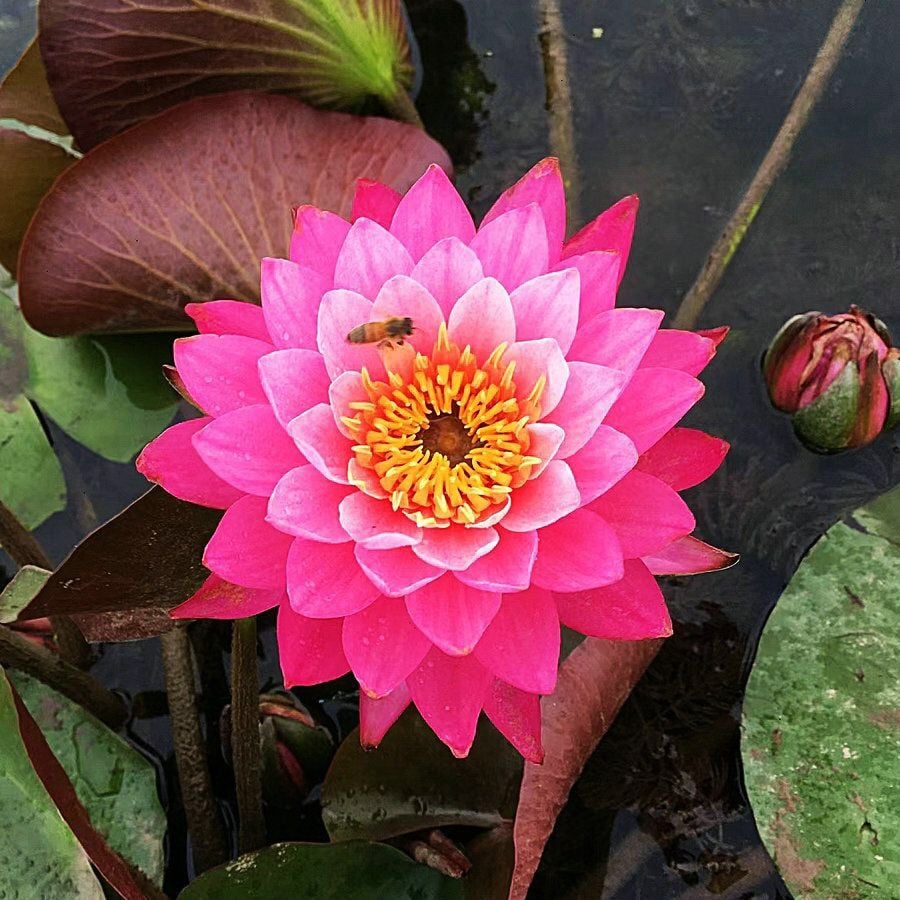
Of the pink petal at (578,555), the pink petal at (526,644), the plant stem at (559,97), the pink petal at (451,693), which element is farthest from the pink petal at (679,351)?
the plant stem at (559,97)

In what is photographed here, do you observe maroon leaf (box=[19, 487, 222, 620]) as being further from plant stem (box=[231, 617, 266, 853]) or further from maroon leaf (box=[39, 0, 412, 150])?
maroon leaf (box=[39, 0, 412, 150])

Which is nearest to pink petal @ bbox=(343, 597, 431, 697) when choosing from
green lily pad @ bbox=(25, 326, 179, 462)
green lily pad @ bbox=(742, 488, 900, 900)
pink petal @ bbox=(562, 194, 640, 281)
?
pink petal @ bbox=(562, 194, 640, 281)

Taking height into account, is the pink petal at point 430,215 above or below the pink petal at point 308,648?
above

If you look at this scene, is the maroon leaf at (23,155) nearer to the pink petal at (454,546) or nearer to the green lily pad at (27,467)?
the green lily pad at (27,467)

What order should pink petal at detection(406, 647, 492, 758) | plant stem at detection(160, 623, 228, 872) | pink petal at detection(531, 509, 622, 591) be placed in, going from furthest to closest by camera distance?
plant stem at detection(160, 623, 228, 872) < pink petal at detection(406, 647, 492, 758) < pink petal at detection(531, 509, 622, 591)

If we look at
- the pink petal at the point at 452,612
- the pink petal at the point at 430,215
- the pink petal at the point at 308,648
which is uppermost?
the pink petal at the point at 430,215

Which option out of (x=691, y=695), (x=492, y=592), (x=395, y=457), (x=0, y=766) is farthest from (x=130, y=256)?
(x=691, y=695)

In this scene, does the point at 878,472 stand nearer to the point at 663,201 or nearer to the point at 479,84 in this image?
the point at 663,201
